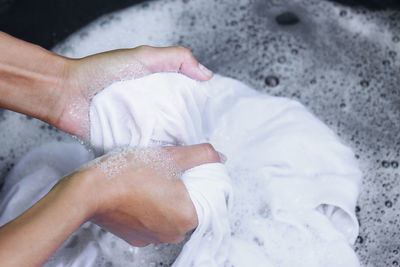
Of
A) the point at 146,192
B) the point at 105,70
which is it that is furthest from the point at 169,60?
the point at 146,192

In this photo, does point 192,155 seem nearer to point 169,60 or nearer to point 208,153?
point 208,153

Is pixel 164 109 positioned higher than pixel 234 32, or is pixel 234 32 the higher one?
pixel 164 109

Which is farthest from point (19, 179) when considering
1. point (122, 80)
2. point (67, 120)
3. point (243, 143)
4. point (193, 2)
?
point (193, 2)

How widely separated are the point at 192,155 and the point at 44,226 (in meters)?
0.28

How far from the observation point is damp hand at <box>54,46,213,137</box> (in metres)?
0.82

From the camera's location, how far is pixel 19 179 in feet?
3.29

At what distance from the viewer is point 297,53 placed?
1.25m

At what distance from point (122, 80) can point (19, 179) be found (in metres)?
0.40

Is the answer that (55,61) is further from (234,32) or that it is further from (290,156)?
(234,32)

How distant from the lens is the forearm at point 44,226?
1.97 ft

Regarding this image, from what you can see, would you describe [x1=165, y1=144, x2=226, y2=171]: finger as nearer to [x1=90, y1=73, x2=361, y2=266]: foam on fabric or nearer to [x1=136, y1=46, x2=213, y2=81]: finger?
[x1=90, y1=73, x2=361, y2=266]: foam on fabric

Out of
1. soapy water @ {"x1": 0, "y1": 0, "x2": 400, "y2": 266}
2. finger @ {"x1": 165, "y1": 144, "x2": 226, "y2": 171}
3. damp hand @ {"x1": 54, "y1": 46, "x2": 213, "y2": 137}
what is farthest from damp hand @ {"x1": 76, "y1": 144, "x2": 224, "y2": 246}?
soapy water @ {"x1": 0, "y1": 0, "x2": 400, "y2": 266}

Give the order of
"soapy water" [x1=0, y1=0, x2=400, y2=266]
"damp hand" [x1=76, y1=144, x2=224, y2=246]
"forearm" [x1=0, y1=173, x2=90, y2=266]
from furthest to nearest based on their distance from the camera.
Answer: "soapy water" [x1=0, y1=0, x2=400, y2=266]
"damp hand" [x1=76, y1=144, x2=224, y2=246]
"forearm" [x1=0, y1=173, x2=90, y2=266]

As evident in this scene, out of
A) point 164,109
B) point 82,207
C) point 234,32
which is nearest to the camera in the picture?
point 82,207
